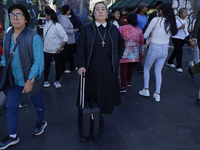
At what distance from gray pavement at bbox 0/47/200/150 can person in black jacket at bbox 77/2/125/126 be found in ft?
1.70

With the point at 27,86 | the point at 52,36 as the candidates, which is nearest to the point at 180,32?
the point at 52,36

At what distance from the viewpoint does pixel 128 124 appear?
3.46 m

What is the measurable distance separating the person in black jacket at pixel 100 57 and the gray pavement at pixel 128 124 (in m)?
0.52

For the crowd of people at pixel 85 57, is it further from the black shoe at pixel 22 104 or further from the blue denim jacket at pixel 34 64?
the black shoe at pixel 22 104

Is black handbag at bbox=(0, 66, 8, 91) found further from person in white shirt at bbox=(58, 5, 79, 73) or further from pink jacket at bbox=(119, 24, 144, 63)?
person in white shirt at bbox=(58, 5, 79, 73)

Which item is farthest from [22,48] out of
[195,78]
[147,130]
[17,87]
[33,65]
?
[195,78]

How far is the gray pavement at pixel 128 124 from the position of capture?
290cm

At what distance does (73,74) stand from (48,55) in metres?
1.66

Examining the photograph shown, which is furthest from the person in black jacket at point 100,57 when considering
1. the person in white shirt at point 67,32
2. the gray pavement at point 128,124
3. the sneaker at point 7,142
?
the person in white shirt at point 67,32

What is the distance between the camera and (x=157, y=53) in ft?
13.7

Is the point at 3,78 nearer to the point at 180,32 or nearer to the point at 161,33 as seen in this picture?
the point at 161,33

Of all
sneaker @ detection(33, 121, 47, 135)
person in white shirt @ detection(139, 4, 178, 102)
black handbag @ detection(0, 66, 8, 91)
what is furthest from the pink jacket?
black handbag @ detection(0, 66, 8, 91)

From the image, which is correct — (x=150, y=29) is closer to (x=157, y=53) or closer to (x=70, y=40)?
(x=157, y=53)

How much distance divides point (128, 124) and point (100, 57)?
130 centimetres
